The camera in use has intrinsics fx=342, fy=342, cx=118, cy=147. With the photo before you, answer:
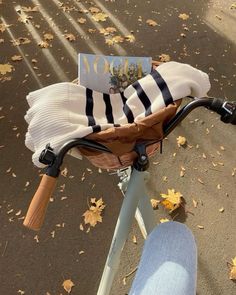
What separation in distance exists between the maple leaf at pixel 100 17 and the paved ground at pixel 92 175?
0.08 m

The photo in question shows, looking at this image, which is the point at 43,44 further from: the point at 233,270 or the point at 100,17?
the point at 233,270

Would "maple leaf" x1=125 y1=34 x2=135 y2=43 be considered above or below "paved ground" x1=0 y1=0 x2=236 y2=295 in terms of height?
above

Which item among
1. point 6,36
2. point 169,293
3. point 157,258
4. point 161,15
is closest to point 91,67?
point 157,258

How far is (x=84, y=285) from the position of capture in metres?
2.00

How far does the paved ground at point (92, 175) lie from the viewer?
6.78 ft

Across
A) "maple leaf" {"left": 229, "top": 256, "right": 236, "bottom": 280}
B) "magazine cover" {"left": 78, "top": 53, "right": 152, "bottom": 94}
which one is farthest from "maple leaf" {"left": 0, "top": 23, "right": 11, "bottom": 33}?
"maple leaf" {"left": 229, "top": 256, "right": 236, "bottom": 280}

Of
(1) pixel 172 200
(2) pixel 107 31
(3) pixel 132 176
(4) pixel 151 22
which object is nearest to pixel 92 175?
(1) pixel 172 200

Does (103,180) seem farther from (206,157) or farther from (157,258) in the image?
(157,258)

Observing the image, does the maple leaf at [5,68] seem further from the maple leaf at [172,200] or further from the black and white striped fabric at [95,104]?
the black and white striped fabric at [95,104]

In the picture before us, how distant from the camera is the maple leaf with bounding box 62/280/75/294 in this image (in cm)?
197

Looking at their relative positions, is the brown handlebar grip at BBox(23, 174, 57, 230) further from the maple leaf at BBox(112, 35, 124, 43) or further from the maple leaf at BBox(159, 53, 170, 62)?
the maple leaf at BBox(112, 35, 124, 43)

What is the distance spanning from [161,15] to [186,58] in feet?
3.22

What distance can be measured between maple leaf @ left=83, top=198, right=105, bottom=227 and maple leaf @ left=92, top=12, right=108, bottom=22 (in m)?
2.51

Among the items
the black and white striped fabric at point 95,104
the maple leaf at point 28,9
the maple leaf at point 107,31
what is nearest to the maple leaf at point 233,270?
the black and white striped fabric at point 95,104
